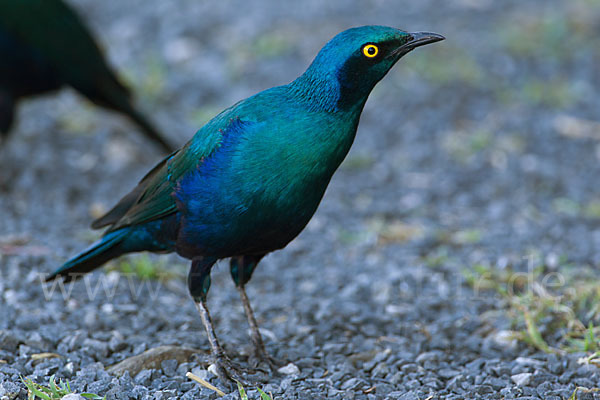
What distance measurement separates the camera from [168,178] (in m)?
3.02

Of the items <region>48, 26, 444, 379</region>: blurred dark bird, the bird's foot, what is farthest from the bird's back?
the bird's foot

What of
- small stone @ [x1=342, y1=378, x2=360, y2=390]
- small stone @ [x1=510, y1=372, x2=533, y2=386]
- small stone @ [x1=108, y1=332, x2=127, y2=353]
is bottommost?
small stone @ [x1=510, y1=372, x2=533, y2=386]

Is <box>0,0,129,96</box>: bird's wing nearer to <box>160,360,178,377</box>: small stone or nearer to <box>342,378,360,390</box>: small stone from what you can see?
<box>160,360,178,377</box>: small stone

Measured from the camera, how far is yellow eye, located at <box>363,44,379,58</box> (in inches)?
106

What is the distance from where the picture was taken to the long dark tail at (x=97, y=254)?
10.5 ft

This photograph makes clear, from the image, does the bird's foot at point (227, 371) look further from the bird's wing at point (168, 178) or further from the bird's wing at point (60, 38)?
the bird's wing at point (60, 38)

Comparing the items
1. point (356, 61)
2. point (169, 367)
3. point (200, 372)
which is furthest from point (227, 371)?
point (356, 61)

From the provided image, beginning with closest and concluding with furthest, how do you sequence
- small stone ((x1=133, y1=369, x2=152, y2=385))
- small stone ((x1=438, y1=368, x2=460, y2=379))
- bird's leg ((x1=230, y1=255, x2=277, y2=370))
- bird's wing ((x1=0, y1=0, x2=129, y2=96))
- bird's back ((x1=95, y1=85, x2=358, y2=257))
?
1. bird's back ((x1=95, y1=85, x2=358, y2=257))
2. small stone ((x1=133, y1=369, x2=152, y2=385))
3. small stone ((x1=438, y1=368, x2=460, y2=379))
4. bird's leg ((x1=230, y1=255, x2=277, y2=370))
5. bird's wing ((x1=0, y1=0, x2=129, y2=96))

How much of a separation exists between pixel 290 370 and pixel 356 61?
1.20 m

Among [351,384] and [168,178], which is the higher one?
[168,178]

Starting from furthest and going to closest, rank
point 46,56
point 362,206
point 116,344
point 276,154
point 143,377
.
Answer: point 362,206 < point 46,56 < point 116,344 < point 143,377 < point 276,154

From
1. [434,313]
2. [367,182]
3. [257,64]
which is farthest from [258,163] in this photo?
[257,64]

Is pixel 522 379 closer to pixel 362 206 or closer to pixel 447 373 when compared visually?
pixel 447 373

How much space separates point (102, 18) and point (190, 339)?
5450mm
